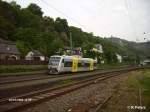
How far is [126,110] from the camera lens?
11.4m

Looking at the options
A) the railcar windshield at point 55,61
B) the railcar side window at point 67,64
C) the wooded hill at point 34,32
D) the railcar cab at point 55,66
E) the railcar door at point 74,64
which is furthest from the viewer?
the wooded hill at point 34,32

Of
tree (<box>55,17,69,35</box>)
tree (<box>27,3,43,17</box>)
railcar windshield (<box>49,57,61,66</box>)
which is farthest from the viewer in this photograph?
tree (<box>55,17,69,35</box>)

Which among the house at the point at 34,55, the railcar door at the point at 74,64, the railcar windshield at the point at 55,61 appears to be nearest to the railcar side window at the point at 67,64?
the railcar door at the point at 74,64

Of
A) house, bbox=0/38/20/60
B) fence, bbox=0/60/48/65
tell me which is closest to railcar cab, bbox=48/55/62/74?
fence, bbox=0/60/48/65

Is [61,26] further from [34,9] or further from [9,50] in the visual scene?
[9,50]

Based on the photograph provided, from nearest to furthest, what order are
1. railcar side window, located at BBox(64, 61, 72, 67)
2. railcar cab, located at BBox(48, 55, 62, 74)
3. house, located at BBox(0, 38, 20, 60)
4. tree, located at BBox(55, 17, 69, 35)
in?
railcar cab, located at BBox(48, 55, 62, 74) < railcar side window, located at BBox(64, 61, 72, 67) < house, located at BBox(0, 38, 20, 60) < tree, located at BBox(55, 17, 69, 35)

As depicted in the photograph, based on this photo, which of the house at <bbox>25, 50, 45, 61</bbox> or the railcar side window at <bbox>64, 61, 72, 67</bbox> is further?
the house at <bbox>25, 50, 45, 61</bbox>

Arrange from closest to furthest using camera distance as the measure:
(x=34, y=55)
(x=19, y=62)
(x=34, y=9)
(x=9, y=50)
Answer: (x=19, y=62), (x=9, y=50), (x=34, y=55), (x=34, y=9)

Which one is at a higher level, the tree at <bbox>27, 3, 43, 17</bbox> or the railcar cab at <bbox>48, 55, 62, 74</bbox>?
the tree at <bbox>27, 3, 43, 17</bbox>

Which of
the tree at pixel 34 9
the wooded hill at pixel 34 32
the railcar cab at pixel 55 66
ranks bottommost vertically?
the railcar cab at pixel 55 66

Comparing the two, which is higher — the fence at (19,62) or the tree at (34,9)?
the tree at (34,9)

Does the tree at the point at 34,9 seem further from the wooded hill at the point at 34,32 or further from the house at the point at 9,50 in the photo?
the house at the point at 9,50

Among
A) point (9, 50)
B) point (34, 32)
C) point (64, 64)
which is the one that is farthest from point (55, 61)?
point (34, 32)

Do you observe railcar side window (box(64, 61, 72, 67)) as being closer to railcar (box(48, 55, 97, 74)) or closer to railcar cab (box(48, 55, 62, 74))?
railcar (box(48, 55, 97, 74))
